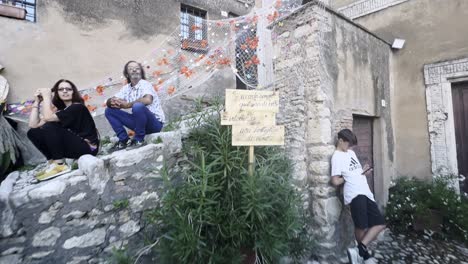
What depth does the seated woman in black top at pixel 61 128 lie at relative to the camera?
2492 mm

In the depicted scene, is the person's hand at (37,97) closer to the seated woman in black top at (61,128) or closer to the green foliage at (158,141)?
the seated woman in black top at (61,128)

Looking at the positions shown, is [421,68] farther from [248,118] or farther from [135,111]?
[135,111]

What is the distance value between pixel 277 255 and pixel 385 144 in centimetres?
318

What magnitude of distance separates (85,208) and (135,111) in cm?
110

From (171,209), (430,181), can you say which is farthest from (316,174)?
(430,181)

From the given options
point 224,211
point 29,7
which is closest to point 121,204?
point 224,211

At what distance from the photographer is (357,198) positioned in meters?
2.99

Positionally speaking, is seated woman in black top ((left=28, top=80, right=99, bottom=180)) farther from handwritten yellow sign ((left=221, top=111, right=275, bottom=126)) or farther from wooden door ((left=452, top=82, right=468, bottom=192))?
wooden door ((left=452, top=82, right=468, bottom=192))

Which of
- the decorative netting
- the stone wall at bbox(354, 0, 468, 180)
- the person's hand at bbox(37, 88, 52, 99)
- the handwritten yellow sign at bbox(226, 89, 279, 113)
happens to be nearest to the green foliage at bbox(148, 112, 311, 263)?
the handwritten yellow sign at bbox(226, 89, 279, 113)

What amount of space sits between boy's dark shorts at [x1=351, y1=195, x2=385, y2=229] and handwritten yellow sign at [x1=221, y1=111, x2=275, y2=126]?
1.59 m

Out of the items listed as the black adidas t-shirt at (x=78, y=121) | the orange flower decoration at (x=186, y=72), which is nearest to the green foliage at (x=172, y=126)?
the black adidas t-shirt at (x=78, y=121)

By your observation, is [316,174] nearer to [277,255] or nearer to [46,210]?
[277,255]

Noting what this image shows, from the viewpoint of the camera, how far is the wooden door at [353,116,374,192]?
405 cm

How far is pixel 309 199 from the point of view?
10.7 ft
